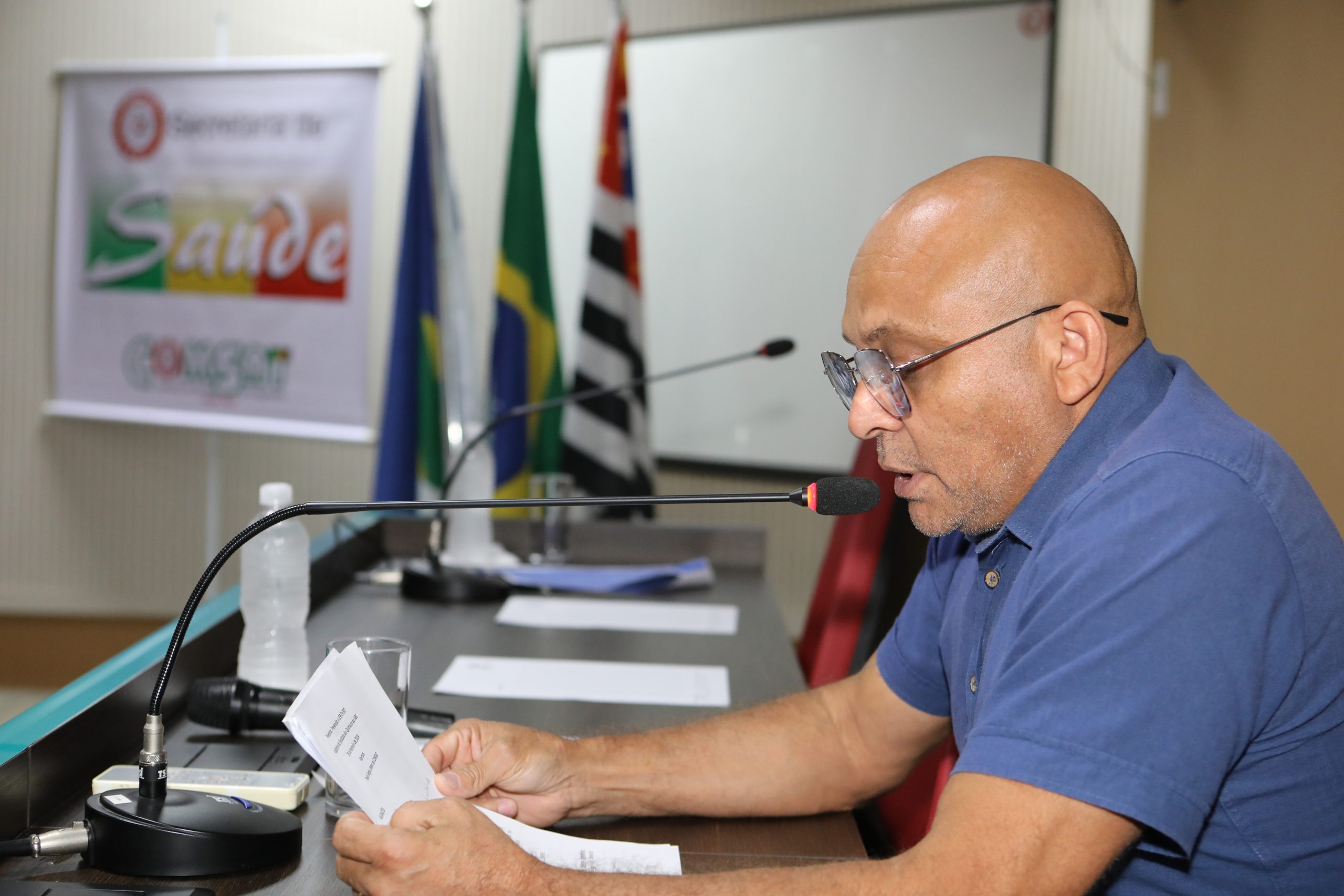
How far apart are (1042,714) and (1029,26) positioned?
3033 millimetres

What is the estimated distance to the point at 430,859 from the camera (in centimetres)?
83

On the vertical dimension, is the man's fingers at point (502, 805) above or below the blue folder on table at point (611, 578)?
below

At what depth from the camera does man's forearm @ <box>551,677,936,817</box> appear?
3.73 feet

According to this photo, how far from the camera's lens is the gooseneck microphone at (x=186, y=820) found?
2.97 ft

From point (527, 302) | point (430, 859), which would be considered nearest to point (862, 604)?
point (430, 859)

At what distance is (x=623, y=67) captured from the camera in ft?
11.7

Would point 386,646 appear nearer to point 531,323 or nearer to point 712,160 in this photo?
point 531,323

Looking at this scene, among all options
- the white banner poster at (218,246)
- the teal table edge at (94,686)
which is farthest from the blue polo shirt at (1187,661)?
the white banner poster at (218,246)

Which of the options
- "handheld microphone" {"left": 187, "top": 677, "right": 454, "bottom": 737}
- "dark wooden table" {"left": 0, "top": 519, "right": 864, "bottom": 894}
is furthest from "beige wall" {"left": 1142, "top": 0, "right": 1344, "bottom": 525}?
"handheld microphone" {"left": 187, "top": 677, "right": 454, "bottom": 737}

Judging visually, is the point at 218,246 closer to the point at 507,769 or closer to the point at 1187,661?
the point at 507,769

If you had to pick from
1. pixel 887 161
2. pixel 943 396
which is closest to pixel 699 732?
pixel 943 396

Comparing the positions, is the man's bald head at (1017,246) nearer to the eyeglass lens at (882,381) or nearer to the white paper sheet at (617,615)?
the eyeglass lens at (882,381)

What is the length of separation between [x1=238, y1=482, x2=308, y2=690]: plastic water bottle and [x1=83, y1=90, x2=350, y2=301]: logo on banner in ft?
9.18

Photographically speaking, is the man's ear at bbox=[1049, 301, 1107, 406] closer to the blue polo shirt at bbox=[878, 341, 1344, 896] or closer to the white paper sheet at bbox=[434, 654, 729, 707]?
the blue polo shirt at bbox=[878, 341, 1344, 896]
